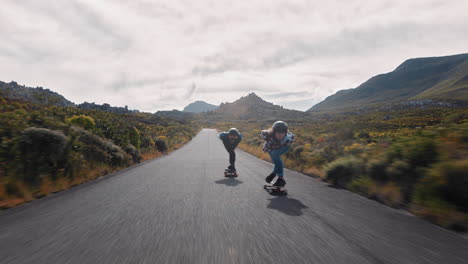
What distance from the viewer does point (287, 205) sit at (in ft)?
16.5

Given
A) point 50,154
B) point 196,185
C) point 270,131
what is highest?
point 270,131

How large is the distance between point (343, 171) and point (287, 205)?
340cm

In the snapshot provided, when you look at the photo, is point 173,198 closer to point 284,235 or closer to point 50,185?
point 284,235

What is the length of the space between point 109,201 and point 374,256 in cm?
502

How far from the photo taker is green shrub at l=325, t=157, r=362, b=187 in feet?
23.2

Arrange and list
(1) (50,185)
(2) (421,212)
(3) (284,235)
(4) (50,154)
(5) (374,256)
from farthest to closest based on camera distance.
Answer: (4) (50,154) → (1) (50,185) → (2) (421,212) → (3) (284,235) → (5) (374,256)

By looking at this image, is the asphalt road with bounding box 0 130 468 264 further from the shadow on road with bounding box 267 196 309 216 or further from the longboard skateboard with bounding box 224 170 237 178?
the longboard skateboard with bounding box 224 170 237 178

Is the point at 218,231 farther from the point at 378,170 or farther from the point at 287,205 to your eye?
the point at 378,170

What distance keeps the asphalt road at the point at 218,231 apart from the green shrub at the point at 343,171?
1.40 metres

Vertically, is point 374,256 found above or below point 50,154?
below

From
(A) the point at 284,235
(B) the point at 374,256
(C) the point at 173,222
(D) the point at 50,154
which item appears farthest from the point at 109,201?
(B) the point at 374,256

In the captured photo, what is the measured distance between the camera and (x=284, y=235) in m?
3.37

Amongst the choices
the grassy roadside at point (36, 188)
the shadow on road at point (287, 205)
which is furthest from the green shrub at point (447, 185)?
the grassy roadside at point (36, 188)

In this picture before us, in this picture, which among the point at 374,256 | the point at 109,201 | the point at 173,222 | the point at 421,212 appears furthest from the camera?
the point at 109,201
